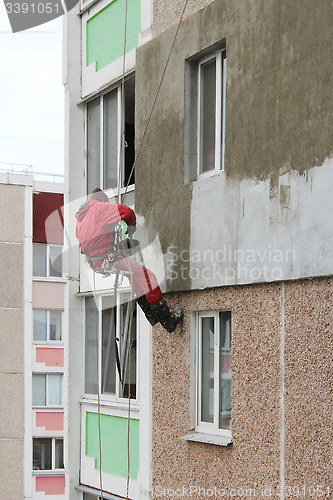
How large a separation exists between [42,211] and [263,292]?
24.4 metres

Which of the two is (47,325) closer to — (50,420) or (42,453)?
(50,420)

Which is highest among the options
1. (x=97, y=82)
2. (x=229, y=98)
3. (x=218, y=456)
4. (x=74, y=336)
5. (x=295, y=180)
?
(x=97, y=82)

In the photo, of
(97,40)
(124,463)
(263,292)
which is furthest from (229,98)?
(124,463)

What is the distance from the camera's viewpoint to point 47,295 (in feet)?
93.6

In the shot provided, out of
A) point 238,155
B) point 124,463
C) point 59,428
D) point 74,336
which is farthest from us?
point 59,428

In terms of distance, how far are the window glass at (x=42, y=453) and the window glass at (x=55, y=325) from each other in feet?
14.7

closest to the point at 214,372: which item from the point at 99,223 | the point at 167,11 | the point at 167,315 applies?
the point at 167,315

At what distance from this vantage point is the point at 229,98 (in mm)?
6320

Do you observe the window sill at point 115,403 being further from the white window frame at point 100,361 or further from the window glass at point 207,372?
the window glass at point 207,372

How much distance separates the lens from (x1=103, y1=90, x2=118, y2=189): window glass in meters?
9.36

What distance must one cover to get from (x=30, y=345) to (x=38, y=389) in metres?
2.45

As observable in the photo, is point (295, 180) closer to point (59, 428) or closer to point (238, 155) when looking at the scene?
point (238, 155)

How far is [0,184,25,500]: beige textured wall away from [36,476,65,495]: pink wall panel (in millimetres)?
1387

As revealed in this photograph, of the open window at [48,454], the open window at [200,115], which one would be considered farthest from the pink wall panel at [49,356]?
the open window at [200,115]
